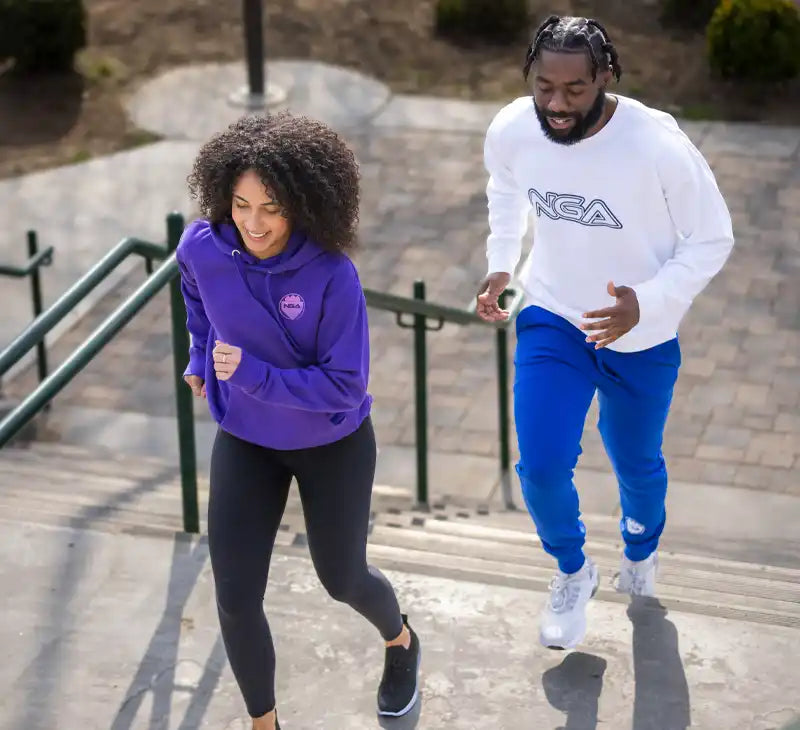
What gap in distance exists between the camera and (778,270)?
30.5 ft

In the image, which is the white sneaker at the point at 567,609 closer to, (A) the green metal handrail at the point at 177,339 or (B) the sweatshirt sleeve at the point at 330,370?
(B) the sweatshirt sleeve at the point at 330,370

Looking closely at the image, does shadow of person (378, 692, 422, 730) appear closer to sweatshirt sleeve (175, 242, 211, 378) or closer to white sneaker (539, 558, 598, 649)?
white sneaker (539, 558, 598, 649)

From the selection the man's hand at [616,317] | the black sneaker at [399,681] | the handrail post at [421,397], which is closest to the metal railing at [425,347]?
the handrail post at [421,397]

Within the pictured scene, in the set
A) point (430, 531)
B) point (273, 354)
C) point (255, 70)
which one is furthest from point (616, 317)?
point (255, 70)

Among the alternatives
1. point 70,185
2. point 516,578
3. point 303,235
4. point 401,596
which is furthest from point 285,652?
point 70,185

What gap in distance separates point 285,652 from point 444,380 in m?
4.17

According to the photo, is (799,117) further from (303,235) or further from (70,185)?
(303,235)

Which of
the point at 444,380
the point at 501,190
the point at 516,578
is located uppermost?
the point at 501,190

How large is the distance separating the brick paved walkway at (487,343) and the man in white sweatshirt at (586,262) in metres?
3.12

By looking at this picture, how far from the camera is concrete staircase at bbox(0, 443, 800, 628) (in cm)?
470

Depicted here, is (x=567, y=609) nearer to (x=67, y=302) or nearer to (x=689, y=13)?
(x=67, y=302)

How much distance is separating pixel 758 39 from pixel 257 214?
9781mm

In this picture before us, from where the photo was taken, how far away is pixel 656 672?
13.5 ft

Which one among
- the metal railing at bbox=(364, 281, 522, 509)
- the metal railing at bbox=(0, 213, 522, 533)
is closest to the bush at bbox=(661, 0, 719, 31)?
the metal railing at bbox=(364, 281, 522, 509)
